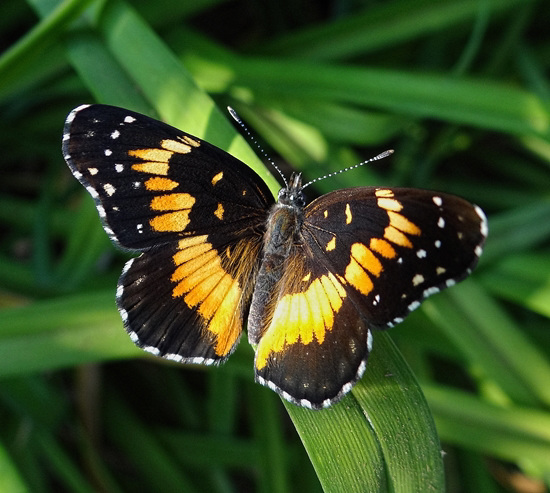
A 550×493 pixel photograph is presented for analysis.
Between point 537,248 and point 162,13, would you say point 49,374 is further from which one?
point 537,248

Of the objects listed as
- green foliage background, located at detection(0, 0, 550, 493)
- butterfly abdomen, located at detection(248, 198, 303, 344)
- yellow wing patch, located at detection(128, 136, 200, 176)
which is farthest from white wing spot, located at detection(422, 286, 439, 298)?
Result: yellow wing patch, located at detection(128, 136, 200, 176)

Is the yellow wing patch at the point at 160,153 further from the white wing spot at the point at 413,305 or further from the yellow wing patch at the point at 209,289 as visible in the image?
the white wing spot at the point at 413,305

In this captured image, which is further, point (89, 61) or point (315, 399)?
point (89, 61)

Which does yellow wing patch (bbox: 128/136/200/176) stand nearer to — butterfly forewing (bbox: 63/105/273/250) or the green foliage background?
butterfly forewing (bbox: 63/105/273/250)

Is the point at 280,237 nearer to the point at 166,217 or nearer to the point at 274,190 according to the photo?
the point at 274,190

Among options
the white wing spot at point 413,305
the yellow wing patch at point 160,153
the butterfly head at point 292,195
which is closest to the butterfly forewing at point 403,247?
the white wing spot at point 413,305

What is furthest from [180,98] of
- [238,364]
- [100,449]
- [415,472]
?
[100,449]
